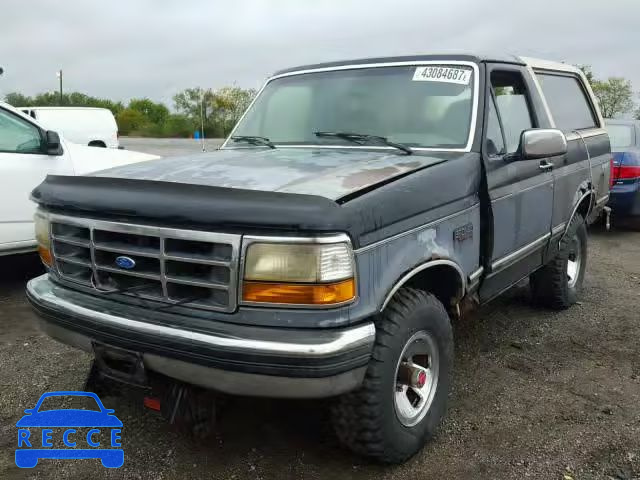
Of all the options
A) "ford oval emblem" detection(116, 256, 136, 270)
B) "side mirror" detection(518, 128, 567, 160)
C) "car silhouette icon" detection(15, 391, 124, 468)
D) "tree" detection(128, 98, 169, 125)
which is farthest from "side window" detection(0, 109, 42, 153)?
"tree" detection(128, 98, 169, 125)

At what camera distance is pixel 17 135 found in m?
5.52

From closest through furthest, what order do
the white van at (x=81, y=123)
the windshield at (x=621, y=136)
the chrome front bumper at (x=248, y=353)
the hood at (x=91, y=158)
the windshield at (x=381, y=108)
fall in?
1. the chrome front bumper at (x=248, y=353)
2. the windshield at (x=381, y=108)
3. the hood at (x=91, y=158)
4. the windshield at (x=621, y=136)
5. the white van at (x=81, y=123)

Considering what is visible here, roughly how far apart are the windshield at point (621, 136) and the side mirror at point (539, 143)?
576 centimetres

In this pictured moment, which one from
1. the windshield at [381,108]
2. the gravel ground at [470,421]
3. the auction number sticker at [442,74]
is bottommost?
the gravel ground at [470,421]

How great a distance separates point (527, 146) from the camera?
3359mm

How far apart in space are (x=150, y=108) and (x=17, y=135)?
242 ft

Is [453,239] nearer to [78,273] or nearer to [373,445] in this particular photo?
[373,445]

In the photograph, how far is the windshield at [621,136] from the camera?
8547 millimetres

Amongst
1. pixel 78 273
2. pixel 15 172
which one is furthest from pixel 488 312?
pixel 15 172

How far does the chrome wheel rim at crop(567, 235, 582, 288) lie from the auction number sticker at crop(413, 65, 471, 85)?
228 cm

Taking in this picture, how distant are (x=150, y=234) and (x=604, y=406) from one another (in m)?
2.69

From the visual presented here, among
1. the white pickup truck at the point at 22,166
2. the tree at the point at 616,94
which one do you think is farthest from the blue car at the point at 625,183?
the tree at the point at 616,94

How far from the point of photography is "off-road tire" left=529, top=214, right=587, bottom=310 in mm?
4816

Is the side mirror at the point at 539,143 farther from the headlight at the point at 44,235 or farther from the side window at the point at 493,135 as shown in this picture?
the headlight at the point at 44,235
